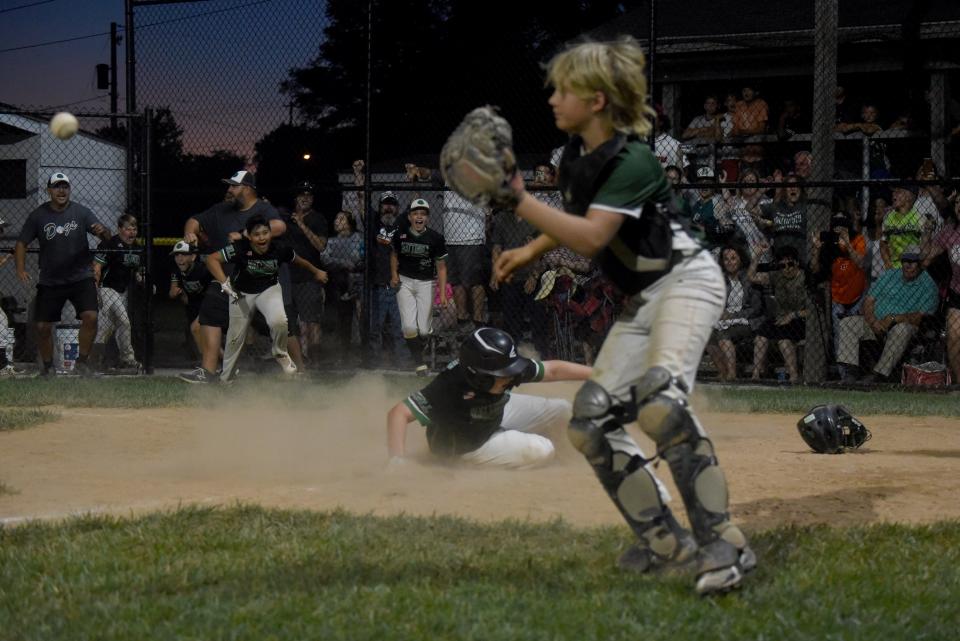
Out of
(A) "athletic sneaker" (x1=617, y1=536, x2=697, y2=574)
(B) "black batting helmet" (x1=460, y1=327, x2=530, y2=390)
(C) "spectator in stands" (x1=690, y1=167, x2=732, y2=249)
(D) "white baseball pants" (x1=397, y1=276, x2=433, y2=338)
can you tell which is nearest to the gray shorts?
(D) "white baseball pants" (x1=397, y1=276, x2=433, y2=338)

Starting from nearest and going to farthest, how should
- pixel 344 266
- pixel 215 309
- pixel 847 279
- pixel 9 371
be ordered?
pixel 847 279
pixel 215 309
pixel 9 371
pixel 344 266

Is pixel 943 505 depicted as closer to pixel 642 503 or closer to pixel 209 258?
pixel 642 503

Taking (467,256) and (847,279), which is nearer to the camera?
(847,279)

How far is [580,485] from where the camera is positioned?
6809mm

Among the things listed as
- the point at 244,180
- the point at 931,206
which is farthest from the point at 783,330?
the point at 244,180

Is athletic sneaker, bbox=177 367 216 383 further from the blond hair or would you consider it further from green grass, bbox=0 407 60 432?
the blond hair

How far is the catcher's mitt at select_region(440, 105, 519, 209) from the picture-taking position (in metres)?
4.23

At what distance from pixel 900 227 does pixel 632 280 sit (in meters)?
9.20

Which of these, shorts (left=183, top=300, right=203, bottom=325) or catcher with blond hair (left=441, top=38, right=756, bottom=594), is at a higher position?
catcher with blond hair (left=441, top=38, right=756, bottom=594)

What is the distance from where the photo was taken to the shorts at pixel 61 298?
47.1ft

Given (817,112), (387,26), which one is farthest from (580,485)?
(387,26)

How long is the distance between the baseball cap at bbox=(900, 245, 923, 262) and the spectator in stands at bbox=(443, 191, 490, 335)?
15.0ft

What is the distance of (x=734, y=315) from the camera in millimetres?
13367

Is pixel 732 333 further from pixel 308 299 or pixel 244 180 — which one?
pixel 244 180
